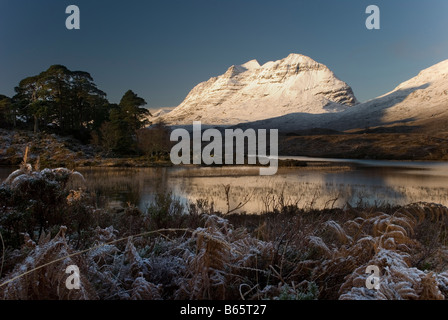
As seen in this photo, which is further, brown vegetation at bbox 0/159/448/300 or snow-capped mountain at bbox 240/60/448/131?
snow-capped mountain at bbox 240/60/448/131

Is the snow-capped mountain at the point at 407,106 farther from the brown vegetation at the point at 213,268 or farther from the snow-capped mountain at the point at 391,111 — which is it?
the brown vegetation at the point at 213,268

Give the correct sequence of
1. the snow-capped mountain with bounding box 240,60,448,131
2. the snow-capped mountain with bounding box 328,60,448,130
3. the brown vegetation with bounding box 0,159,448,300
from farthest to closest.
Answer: the snow-capped mountain with bounding box 240,60,448,131 → the snow-capped mountain with bounding box 328,60,448,130 → the brown vegetation with bounding box 0,159,448,300

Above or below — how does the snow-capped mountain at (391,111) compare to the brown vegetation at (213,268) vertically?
above

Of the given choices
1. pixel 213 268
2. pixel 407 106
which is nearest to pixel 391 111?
pixel 407 106

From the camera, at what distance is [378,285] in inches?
70.4

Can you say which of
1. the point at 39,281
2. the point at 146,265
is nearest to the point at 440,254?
the point at 146,265

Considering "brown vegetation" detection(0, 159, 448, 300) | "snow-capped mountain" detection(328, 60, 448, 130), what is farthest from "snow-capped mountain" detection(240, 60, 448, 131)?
"brown vegetation" detection(0, 159, 448, 300)

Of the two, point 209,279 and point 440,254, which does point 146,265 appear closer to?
point 209,279

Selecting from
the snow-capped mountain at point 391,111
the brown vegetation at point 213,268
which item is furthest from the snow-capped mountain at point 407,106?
the brown vegetation at point 213,268

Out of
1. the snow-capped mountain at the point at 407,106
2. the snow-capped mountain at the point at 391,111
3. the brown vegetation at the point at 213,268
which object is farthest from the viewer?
the snow-capped mountain at the point at 391,111

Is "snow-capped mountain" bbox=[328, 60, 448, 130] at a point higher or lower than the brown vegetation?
higher

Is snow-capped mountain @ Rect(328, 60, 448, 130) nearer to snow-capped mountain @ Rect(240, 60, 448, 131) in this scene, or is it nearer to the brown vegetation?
snow-capped mountain @ Rect(240, 60, 448, 131)

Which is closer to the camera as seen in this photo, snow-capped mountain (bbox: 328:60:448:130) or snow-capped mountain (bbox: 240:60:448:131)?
snow-capped mountain (bbox: 328:60:448:130)

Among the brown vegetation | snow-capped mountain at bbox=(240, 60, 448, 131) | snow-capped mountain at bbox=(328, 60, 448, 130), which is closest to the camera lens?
the brown vegetation
